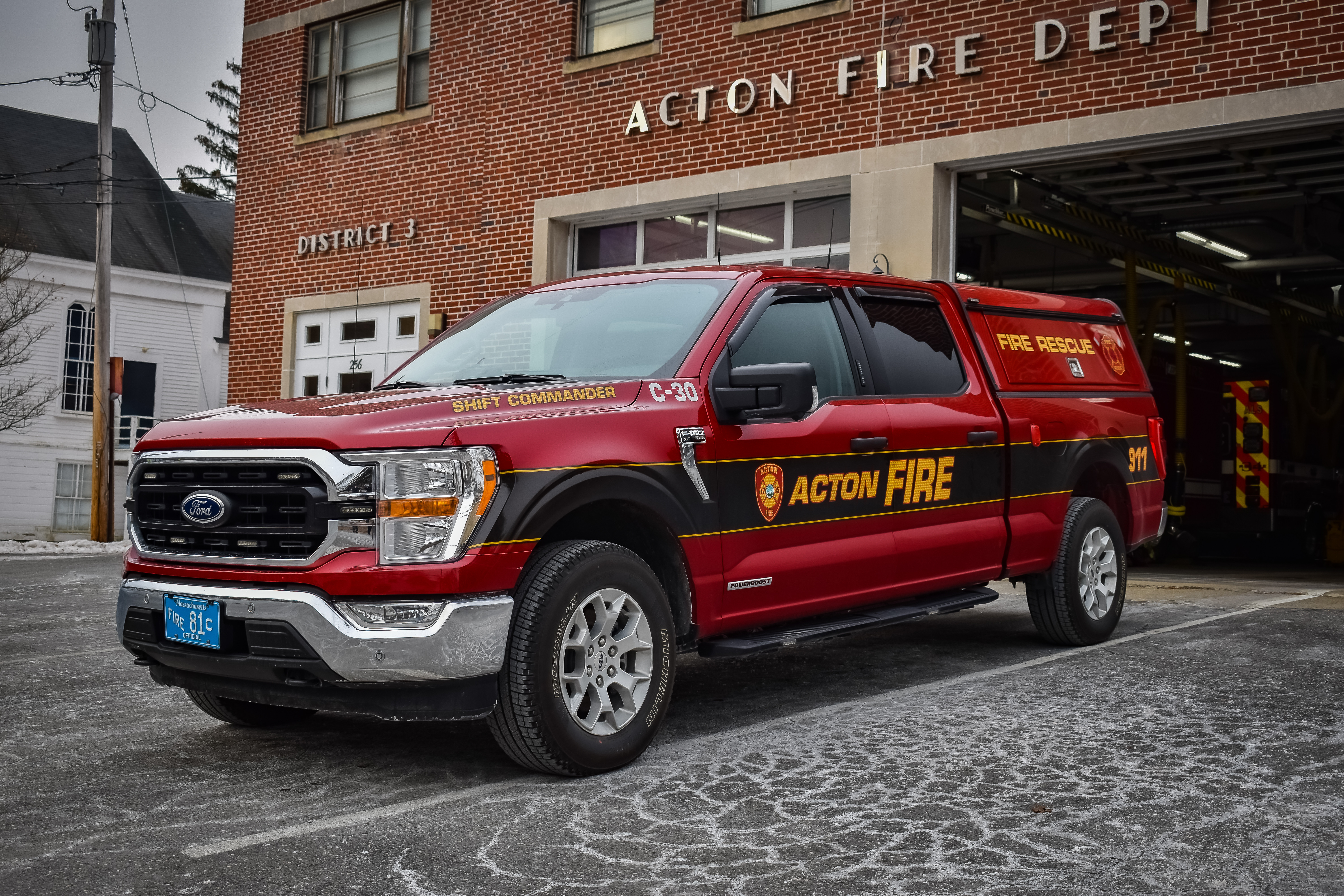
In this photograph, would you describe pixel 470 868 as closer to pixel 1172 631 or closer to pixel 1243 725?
pixel 1243 725

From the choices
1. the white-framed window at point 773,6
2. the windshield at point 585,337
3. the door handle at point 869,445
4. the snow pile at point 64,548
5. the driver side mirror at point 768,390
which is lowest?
the snow pile at point 64,548

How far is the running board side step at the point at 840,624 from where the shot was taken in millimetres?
5402

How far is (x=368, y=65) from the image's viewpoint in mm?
17156

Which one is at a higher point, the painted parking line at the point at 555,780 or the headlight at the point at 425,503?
the headlight at the point at 425,503

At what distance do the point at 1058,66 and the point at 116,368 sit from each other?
14.5 metres

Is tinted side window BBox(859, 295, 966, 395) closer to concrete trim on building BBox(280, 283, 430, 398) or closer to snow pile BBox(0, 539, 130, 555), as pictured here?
concrete trim on building BBox(280, 283, 430, 398)

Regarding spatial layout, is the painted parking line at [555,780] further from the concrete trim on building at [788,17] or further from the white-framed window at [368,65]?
the white-framed window at [368,65]

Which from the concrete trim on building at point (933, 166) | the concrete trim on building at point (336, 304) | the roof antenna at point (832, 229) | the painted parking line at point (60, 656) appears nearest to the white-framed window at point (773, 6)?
the concrete trim on building at point (933, 166)

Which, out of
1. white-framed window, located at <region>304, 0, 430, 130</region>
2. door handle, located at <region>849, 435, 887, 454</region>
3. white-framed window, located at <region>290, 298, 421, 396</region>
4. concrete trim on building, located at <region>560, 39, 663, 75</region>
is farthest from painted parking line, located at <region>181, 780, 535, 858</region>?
white-framed window, located at <region>304, 0, 430, 130</region>

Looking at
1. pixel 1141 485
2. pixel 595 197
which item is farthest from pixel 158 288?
pixel 1141 485

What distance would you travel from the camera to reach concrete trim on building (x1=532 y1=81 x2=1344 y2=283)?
35.0 ft

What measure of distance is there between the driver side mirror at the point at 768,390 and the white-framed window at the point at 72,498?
91.9 ft

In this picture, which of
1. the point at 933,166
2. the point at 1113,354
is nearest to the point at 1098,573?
the point at 1113,354

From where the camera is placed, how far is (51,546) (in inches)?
734
